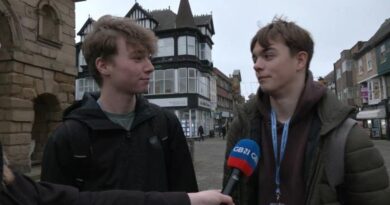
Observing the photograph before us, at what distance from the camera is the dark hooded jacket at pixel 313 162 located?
2.15 metres

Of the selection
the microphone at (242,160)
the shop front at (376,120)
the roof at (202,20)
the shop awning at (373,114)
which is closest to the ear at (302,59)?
the microphone at (242,160)

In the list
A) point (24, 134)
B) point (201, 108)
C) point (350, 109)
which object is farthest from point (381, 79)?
point (350, 109)

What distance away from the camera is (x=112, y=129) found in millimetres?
2350

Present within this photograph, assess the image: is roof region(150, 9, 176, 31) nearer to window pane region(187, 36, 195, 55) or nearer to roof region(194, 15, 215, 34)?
window pane region(187, 36, 195, 55)

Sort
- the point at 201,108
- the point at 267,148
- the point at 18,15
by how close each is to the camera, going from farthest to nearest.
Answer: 1. the point at 201,108
2. the point at 18,15
3. the point at 267,148

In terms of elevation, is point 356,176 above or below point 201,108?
below

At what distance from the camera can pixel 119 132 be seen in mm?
2381

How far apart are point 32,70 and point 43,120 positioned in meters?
2.14

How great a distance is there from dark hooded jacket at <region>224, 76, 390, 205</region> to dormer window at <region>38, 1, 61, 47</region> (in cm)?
943

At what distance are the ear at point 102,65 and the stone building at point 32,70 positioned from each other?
7.45 meters

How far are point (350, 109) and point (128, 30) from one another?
54.0 inches

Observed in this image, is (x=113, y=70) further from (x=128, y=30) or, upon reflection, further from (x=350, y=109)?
(x=350, y=109)

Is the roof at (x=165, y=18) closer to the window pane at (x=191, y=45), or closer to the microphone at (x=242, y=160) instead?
the window pane at (x=191, y=45)

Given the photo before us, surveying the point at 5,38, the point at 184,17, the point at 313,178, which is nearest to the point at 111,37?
the point at 313,178
